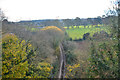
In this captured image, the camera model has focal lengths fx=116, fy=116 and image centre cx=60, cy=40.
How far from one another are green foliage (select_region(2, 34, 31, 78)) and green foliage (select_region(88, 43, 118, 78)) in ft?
12.1

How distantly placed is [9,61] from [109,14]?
493 centimetres

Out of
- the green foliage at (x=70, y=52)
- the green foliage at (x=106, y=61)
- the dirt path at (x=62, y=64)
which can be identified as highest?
the green foliage at (x=106, y=61)

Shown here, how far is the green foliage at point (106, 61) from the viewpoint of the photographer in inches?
158

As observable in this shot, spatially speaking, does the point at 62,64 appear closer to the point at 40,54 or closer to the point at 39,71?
the point at 40,54

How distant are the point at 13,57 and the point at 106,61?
4377mm

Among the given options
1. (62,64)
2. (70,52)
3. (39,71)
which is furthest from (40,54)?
(70,52)

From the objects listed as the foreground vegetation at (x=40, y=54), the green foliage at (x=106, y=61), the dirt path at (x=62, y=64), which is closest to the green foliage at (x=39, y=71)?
the foreground vegetation at (x=40, y=54)

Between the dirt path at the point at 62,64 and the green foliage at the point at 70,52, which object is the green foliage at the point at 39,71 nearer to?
the dirt path at the point at 62,64

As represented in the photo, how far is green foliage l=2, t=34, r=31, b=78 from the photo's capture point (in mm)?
5539

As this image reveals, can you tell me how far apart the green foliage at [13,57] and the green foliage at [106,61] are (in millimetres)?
3687

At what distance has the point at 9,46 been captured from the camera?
5.93 meters

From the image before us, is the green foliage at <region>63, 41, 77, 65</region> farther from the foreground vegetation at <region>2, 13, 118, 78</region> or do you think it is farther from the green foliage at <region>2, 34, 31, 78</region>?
the green foliage at <region>2, 34, 31, 78</region>

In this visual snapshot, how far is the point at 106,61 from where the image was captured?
4.50 meters

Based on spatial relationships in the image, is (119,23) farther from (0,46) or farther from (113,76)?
(0,46)
